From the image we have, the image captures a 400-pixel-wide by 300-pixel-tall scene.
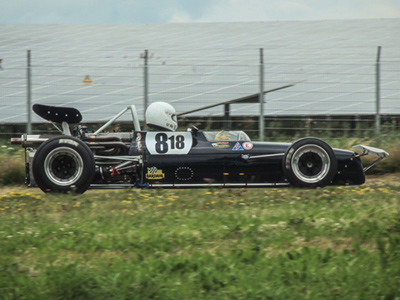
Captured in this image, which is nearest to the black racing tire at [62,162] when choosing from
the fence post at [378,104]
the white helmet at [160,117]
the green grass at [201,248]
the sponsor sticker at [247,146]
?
the green grass at [201,248]

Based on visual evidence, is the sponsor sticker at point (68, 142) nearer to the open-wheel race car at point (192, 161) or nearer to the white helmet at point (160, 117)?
the open-wheel race car at point (192, 161)

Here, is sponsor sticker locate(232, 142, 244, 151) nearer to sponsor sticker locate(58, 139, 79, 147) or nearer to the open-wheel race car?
the open-wheel race car

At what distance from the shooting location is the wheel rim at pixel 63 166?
29.1ft

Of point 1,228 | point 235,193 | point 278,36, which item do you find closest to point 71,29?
point 278,36

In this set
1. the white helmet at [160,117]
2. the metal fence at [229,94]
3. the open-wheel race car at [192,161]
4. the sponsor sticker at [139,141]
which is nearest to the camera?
the open-wheel race car at [192,161]

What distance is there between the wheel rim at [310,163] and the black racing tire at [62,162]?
114 inches

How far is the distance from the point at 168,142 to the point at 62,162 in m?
1.55

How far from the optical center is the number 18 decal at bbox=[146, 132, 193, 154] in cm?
932

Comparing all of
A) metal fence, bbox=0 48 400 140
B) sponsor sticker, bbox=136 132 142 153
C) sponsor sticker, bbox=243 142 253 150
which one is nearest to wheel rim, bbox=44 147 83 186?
sponsor sticker, bbox=136 132 142 153

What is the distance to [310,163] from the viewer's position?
30.4 feet

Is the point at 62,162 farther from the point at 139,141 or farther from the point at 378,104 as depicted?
the point at 378,104

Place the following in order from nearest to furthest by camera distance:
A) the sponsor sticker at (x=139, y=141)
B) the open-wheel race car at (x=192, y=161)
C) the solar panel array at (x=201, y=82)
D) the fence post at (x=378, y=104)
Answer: the open-wheel race car at (x=192, y=161)
the sponsor sticker at (x=139, y=141)
the fence post at (x=378, y=104)
the solar panel array at (x=201, y=82)

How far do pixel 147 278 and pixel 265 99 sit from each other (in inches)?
406

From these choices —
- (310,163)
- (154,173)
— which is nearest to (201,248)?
(154,173)
